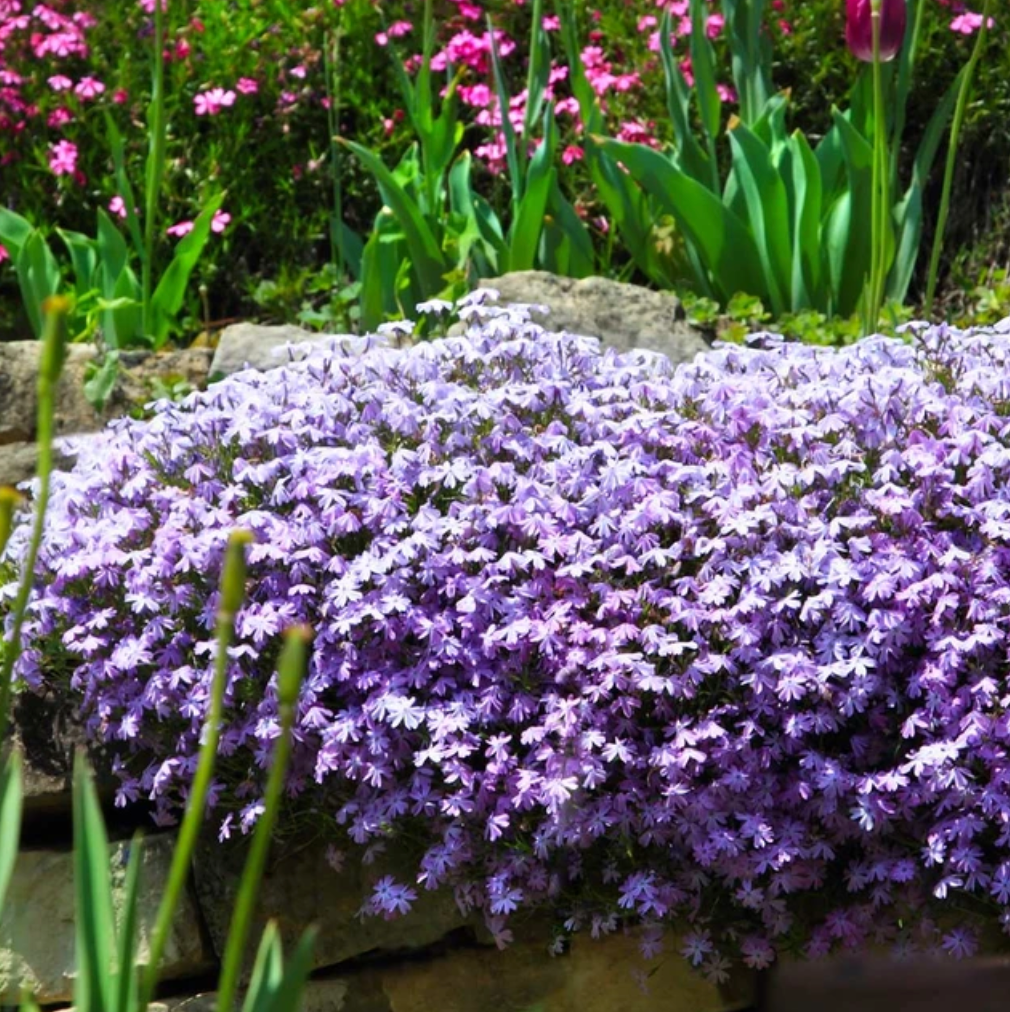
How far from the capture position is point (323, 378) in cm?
282

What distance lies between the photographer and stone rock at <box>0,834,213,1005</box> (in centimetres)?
255

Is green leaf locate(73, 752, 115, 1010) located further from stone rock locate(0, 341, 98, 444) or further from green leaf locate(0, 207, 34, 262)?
green leaf locate(0, 207, 34, 262)

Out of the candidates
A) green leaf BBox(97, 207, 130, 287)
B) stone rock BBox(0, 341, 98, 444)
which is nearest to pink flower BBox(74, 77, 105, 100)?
green leaf BBox(97, 207, 130, 287)

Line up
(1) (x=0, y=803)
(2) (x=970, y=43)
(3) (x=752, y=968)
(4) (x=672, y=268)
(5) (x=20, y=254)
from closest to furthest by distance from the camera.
A: 1. (1) (x=0, y=803)
2. (3) (x=752, y=968)
3. (5) (x=20, y=254)
4. (4) (x=672, y=268)
5. (2) (x=970, y=43)

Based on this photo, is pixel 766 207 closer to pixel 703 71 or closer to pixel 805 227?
pixel 805 227

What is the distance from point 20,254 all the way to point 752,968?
2541 mm

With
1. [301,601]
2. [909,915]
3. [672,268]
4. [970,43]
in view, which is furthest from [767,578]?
[970,43]

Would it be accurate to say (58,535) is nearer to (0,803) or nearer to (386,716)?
(386,716)

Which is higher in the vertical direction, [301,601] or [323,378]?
[323,378]

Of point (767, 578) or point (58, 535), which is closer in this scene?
point (767, 578)

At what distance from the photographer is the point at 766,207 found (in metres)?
3.97

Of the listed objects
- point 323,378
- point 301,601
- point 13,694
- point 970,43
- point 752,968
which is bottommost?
point 752,968

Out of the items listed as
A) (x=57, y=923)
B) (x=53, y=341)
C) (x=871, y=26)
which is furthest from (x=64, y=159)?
(x=53, y=341)

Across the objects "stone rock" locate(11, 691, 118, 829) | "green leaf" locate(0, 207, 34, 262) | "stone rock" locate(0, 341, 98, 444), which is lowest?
"stone rock" locate(11, 691, 118, 829)
